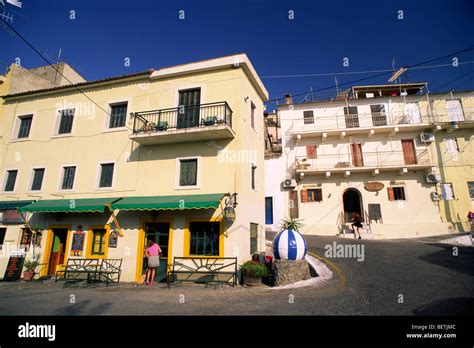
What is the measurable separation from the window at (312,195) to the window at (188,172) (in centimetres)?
1342

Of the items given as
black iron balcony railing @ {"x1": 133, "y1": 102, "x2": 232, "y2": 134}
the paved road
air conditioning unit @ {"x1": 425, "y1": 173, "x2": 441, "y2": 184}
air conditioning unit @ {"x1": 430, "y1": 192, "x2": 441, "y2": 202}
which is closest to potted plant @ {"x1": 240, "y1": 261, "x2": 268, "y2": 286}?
the paved road

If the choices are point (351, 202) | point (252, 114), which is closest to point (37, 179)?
point (252, 114)

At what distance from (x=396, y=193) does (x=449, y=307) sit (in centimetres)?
1800

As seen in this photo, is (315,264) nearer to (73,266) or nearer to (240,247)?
(240,247)

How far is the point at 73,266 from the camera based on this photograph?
12.2 meters

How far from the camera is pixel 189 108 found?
41.8 ft

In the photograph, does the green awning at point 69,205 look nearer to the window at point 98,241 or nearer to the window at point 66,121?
the window at point 98,241

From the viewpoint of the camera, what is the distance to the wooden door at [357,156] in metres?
22.4

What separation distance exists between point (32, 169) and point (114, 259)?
8.05m

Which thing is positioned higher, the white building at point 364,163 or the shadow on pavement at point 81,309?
the white building at point 364,163

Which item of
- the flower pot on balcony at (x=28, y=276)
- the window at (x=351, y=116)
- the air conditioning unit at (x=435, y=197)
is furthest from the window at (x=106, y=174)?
→ the air conditioning unit at (x=435, y=197)

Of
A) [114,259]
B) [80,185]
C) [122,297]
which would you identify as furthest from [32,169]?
[122,297]

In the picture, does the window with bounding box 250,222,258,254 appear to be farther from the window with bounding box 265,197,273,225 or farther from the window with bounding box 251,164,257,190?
the window with bounding box 265,197,273,225

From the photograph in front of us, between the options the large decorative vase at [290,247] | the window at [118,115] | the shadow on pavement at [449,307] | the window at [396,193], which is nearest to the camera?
the shadow on pavement at [449,307]
